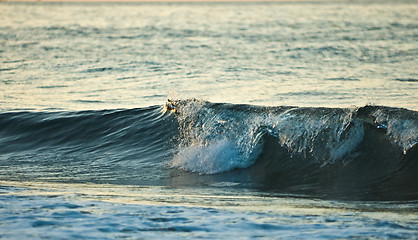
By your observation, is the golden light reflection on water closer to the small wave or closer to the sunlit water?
the small wave

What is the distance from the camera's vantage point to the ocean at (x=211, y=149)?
263 inches

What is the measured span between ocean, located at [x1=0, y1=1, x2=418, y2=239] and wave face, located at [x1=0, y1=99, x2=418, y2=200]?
0.03 m

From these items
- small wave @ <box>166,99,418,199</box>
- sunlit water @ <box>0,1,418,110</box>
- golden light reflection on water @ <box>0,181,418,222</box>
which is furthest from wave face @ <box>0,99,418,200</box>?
sunlit water @ <box>0,1,418,110</box>

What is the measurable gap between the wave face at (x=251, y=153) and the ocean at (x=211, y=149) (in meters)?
0.03

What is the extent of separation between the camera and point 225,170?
34.4 feet

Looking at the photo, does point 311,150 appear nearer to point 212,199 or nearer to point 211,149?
point 211,149

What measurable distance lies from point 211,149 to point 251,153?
0.75 meters

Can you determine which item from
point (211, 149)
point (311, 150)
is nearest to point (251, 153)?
point (211, 149)

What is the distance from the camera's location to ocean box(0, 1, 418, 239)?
668 centimetres

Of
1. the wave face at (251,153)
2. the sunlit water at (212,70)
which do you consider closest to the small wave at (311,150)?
the wave face at (251,153)

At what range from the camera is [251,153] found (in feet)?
36.3

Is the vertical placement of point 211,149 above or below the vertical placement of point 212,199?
above

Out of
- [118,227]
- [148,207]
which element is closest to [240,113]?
[148,207]

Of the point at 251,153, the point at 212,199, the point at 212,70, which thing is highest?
the point at 212,70
